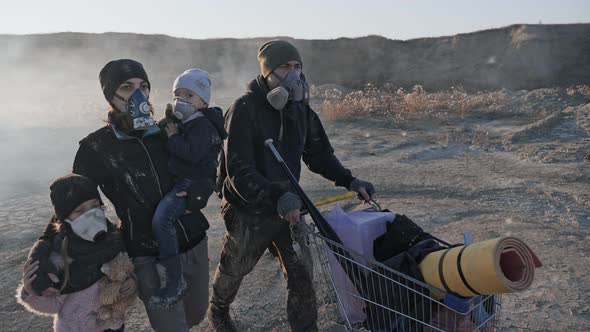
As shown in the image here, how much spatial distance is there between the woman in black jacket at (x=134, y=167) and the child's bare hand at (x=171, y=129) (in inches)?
2.2

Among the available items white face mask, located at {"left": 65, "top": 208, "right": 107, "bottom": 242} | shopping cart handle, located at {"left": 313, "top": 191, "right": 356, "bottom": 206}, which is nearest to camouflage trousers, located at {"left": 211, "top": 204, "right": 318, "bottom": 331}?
shopping cart handle, located at {"left": 313, "top": 191, "right": 356, "bottom": 206}

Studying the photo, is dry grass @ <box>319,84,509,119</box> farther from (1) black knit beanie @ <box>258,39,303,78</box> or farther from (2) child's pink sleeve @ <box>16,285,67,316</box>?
(2) child's pink sleeve @ <box>16,285,67,316</box>

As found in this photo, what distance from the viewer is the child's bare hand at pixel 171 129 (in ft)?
9.03

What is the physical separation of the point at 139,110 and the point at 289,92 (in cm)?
90

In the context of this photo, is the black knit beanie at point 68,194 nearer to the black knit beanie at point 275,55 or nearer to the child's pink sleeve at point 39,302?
the child's pink sleeve at point 39,302

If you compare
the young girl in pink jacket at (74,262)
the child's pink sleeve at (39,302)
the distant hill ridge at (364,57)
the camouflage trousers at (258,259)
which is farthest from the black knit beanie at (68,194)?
the distant hill ridge at (364,57)

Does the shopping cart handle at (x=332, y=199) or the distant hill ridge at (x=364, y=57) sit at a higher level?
the distant hill ridge at (x=364, y=57)

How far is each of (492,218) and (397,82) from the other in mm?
25175

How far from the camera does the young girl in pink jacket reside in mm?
2367

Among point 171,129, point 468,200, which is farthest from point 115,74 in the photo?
point 468,200

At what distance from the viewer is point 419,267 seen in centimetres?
243

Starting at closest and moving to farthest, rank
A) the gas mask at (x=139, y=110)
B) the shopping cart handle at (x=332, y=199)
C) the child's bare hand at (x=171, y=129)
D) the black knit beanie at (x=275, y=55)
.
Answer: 1. the gas mask at (x=139, y=110)
2. the child's bare hand at (x=171, y=129)
3. the shopping cart handle at (x=332, y=199)
4. the black knit beanie at (x=275, y=55)

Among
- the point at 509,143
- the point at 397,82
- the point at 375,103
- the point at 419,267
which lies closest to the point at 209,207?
the point at 419,267

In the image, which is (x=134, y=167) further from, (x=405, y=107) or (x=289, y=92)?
(x=405, y=107)
